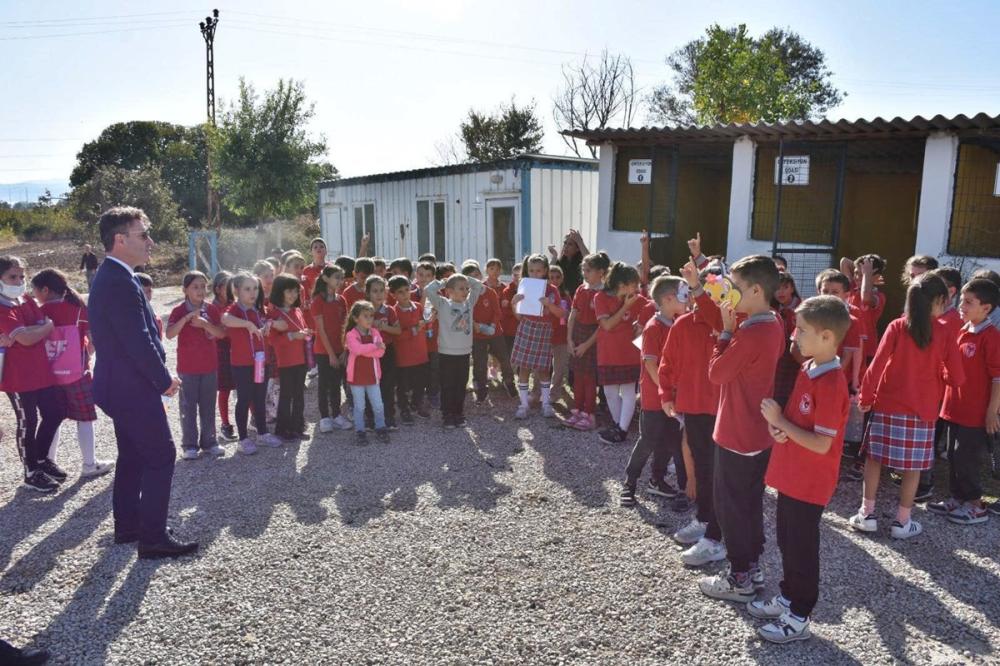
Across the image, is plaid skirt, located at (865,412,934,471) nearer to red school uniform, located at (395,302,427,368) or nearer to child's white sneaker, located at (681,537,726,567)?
child's white sneaker, located at (681,537,726,567)

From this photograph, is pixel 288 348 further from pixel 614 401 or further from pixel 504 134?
pixel 504 134

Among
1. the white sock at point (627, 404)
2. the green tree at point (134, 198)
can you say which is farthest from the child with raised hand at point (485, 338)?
the green tree at point (134, 198)

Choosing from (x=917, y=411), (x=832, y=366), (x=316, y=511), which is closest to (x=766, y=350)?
(x=832, y=366)

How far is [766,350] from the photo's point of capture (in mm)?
3309

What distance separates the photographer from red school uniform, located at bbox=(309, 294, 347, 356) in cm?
672

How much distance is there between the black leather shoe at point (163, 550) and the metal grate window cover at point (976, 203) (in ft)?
29.2

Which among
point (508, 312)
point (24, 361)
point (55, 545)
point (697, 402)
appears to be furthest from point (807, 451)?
point (24, 361)

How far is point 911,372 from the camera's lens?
166 inches

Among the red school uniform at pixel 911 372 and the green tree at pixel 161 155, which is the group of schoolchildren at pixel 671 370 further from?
Answer: the green tree at pixel 161 155

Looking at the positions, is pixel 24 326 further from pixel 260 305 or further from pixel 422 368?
pixel 422 368

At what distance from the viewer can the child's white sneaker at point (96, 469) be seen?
17.9 ft

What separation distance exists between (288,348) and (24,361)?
78.9 inches

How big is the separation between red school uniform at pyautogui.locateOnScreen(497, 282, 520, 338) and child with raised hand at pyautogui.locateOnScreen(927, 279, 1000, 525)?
14.6ft

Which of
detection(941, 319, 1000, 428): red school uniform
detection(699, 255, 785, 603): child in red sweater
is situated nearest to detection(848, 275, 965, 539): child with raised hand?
detection(941, 319, 1000, 428): red school uniform
